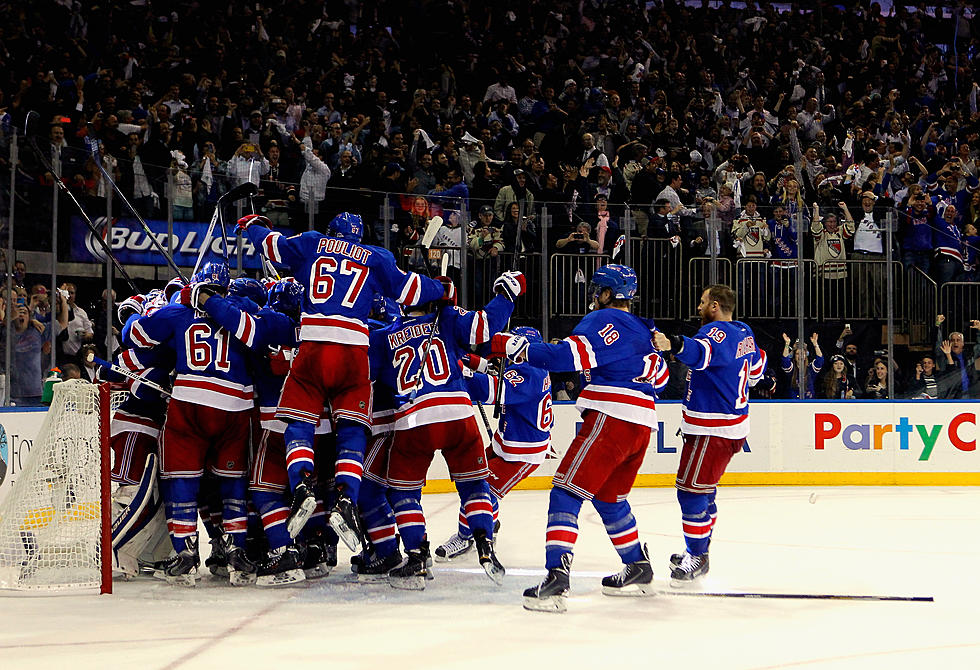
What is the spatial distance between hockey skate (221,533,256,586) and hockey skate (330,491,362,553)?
773 millimetres

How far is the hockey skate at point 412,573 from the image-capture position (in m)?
5.34

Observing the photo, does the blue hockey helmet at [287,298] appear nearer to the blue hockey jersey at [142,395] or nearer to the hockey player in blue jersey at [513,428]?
the blue hockey jersey at [142,395]

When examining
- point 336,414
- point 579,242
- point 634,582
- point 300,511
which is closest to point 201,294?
point 336,414

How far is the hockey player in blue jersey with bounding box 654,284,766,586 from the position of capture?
556 cm

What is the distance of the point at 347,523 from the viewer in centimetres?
487

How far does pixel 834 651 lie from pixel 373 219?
19.9 ft

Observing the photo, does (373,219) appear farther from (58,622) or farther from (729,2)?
(729,2)

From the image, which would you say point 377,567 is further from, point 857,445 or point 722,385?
point 857,445

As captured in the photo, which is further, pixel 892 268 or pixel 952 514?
pixel 892 268

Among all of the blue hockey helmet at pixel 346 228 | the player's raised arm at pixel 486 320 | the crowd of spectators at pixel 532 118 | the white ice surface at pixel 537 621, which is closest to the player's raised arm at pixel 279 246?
the blue hockey helmet at pixel 346 228

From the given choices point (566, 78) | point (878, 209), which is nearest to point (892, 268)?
point (878, 209)

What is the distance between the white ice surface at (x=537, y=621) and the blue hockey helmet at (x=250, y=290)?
58.9 inches

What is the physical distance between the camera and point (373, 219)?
30.6ft

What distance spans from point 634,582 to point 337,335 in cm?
182
